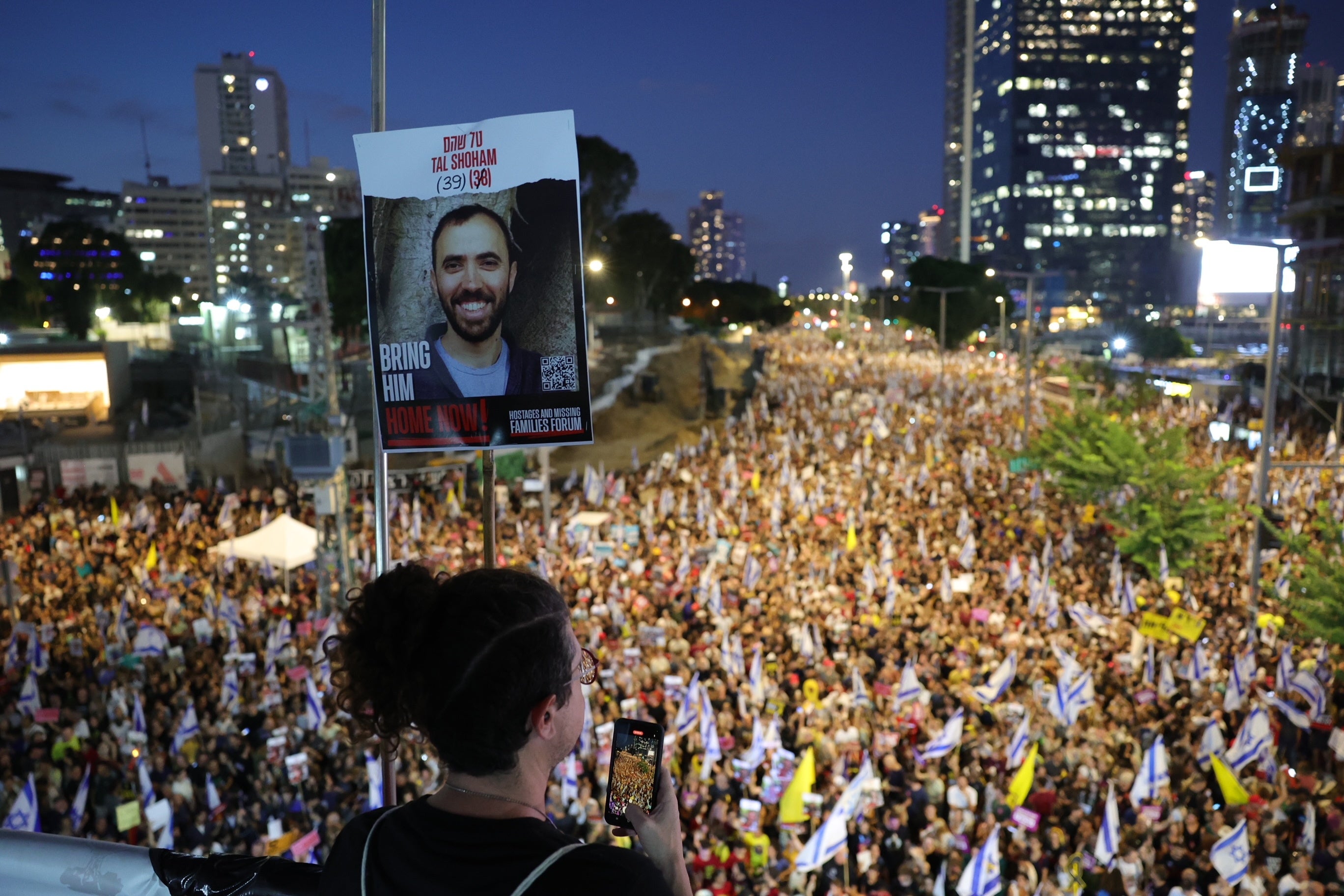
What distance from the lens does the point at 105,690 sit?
12.1 m

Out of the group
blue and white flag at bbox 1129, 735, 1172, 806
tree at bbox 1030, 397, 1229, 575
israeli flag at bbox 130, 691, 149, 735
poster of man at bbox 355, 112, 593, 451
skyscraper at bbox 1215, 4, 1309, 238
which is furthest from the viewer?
skyscraper at bbox 1215, 4, 1309, 238

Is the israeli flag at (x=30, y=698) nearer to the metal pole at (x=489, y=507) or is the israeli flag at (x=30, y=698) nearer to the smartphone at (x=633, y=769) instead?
the metal pole at (x=489, y=507)

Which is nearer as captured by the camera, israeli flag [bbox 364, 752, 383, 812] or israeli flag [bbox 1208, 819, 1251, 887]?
israeli flag [bbox 1208, 819, 1251, 887]

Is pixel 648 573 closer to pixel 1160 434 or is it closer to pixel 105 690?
pixel 105 690

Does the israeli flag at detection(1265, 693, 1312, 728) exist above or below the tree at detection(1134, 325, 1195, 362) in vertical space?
below

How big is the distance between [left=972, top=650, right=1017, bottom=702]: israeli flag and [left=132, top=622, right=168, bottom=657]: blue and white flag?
34.6 feet

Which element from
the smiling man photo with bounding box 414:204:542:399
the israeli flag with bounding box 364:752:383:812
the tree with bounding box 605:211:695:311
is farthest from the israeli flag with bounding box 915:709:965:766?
the tree with bounding box 605:211:695:311

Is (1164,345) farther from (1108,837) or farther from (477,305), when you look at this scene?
(477,305)

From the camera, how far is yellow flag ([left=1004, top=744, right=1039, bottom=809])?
894 cm

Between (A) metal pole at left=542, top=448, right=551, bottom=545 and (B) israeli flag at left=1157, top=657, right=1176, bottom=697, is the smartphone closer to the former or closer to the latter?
(B) israeli flag at left=1157, top=657, right=1176, bottom=697

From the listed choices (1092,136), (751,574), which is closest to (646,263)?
(751,574)

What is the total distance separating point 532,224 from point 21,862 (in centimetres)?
222

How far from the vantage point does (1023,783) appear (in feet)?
29.5

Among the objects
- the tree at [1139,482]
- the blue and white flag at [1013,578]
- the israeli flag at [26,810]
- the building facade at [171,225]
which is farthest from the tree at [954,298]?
the building facade at [171,225]
